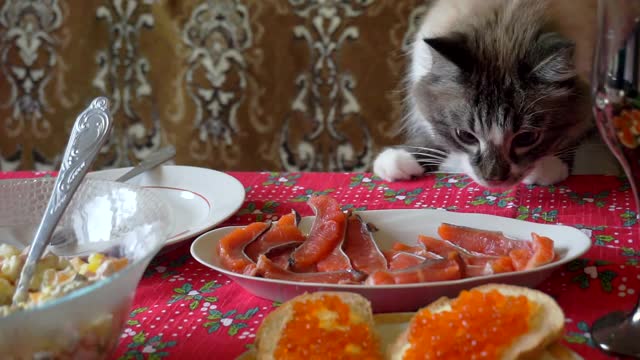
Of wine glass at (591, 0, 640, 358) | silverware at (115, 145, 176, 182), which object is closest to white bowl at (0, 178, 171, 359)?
silverware at (115, 145, 176, 182)

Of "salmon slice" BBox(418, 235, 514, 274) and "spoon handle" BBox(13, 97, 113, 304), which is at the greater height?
"spoon handle" BBox(13, 97, 113, 304)

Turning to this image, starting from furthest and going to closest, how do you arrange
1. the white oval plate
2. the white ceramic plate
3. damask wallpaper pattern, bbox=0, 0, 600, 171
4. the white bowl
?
damask wallpaper pattern, bbox=0, 0, 600, 171 < the white ceramic plate < the white oval plate < the white bowl

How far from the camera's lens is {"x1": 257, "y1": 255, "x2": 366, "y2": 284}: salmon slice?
720 millimetres

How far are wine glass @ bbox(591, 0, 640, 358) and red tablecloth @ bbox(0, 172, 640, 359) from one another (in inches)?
1.1

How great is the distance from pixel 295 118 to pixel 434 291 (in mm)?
1395

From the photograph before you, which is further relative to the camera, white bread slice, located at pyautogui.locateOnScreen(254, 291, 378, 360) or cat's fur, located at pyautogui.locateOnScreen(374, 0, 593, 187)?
cat's fur, located at pyautogui.locateOnScreen(374, 0, 593, 187)

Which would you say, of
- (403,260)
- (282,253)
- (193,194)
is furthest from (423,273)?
(193,194)

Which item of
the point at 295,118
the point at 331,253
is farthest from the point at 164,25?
the point at 331,253

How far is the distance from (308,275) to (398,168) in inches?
18.0

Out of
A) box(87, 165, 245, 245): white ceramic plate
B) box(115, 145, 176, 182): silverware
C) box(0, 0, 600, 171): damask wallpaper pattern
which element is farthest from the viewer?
box(0, 0, 600, 171): damask wallpaper pattern

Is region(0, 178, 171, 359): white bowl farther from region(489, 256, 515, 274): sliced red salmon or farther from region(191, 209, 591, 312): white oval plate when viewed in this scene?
region(489, 256, 515, 274): sliced red salmon

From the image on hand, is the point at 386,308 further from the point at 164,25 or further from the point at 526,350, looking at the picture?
the point at 164,25

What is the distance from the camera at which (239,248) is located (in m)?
0.81

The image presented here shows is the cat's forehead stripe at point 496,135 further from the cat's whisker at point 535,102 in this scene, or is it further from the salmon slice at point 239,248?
the salmon slice at point 239,248
